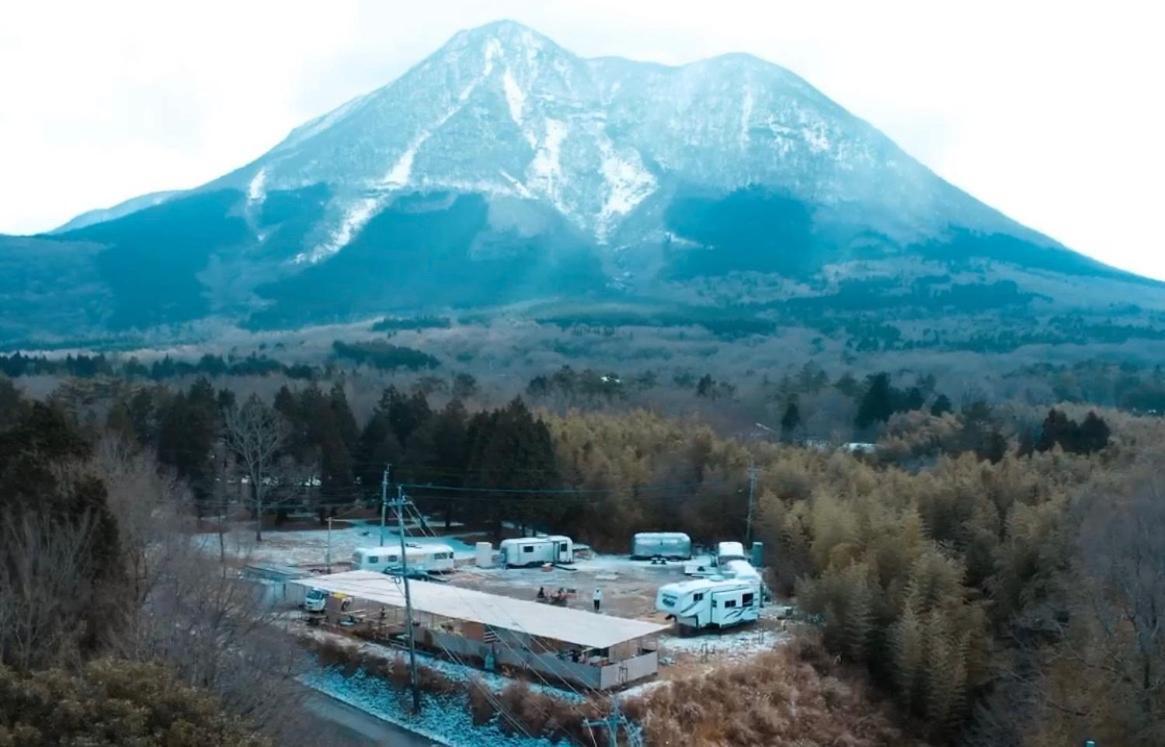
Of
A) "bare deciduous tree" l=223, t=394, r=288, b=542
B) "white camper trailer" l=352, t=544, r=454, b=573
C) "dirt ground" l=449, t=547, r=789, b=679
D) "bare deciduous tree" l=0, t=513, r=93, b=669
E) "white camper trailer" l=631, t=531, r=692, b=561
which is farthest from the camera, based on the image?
"bare deciduous tree" l=223, t=394, r=288, b=542

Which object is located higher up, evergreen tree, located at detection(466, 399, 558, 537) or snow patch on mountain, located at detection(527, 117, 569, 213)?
snow patch on mountain, located at detection(527, 117, 569, 213)

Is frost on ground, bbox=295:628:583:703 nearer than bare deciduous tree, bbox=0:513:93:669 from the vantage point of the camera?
No

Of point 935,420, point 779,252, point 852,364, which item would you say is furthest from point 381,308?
point 935,420

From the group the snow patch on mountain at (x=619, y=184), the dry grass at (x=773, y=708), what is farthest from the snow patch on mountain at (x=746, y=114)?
the dry grass at (x=773, y=708)

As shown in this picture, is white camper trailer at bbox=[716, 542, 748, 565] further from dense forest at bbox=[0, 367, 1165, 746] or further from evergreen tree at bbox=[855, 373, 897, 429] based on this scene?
evergreen tree at bbox=[855, 373, 897, 429]

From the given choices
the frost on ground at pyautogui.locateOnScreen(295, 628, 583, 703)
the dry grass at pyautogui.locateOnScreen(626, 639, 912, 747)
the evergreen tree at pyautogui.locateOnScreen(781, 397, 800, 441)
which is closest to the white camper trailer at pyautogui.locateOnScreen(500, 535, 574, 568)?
the frost on ground at pyautogui.locateOnScreen(295, 628, 583, 703)

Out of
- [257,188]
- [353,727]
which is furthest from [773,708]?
[257,188]

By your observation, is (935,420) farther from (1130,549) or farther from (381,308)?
(381,308)

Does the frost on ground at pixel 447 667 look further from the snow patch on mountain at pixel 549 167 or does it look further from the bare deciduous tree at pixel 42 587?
the snow patch on mountain at pixel 549 167
